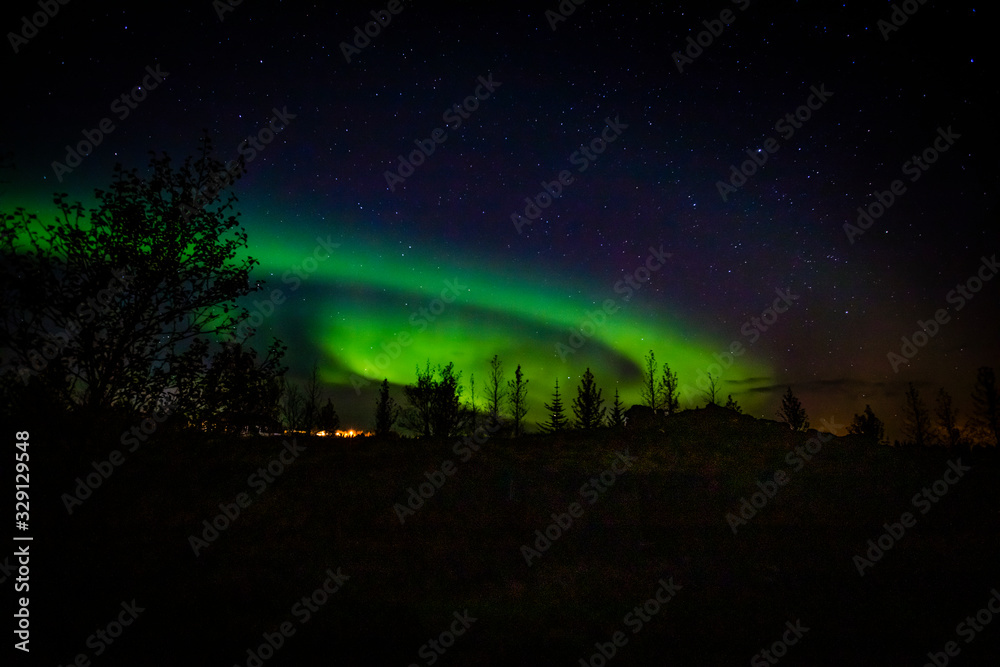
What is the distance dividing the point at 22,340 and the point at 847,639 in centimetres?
1576

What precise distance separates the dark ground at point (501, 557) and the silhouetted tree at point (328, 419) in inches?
1679

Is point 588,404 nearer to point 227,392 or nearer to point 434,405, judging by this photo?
point 434,405

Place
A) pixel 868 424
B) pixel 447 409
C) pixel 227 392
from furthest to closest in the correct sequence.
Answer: pixel 868 424, pixel 447 409, pixel 227 392

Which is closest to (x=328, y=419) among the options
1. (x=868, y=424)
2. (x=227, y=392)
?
(x=227, y=392)

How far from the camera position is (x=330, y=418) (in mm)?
62812

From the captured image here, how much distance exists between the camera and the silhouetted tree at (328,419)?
57250 mm

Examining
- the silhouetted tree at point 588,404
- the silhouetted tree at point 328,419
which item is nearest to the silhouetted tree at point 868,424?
the silhouetted tree at point 588,404

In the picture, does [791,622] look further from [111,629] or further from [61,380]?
[61,380]

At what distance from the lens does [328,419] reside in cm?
6156

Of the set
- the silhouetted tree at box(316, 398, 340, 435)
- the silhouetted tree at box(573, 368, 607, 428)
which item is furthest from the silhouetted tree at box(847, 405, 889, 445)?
the silhouetted tree at box(316, 398, 340, 435)

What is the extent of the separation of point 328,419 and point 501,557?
56173 millimetres

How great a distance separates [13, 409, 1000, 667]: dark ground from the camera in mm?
7359

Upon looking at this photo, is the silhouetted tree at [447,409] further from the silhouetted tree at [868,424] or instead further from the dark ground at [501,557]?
the silhouetted tree at [868,424]

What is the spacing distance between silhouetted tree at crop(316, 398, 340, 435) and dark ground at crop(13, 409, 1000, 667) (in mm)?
42640
